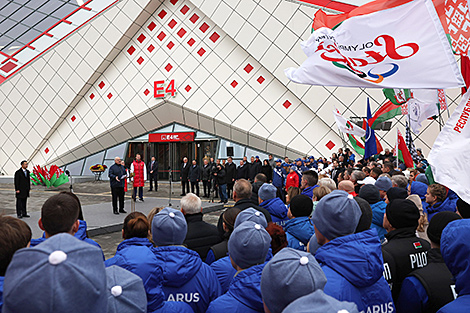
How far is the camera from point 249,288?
2199 mm

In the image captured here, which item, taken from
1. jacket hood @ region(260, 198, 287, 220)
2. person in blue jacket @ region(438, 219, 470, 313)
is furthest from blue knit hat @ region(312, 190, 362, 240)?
jacket hood @ region(260, 198, 287, 220)

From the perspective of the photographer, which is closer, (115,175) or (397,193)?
(397,193)

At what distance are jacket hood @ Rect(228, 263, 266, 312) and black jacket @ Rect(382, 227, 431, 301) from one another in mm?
1315

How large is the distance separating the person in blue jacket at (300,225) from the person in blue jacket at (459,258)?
67.5 inches

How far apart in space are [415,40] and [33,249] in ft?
15.3

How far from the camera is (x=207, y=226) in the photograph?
435 centimetres

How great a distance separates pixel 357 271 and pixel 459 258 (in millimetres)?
599

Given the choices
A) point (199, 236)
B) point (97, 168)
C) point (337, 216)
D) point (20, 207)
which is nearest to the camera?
point (337, 216)

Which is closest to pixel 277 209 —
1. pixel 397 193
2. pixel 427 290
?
pixel 397 193

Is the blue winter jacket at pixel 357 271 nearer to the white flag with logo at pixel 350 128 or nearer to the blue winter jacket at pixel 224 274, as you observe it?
the blue winter jacket at pixel 224 274

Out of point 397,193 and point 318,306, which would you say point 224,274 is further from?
point 397,193

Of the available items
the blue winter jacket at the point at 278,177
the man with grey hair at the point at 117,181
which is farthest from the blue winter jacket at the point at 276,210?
the blue winter jacket at the point at 278,177

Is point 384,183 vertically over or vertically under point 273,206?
over

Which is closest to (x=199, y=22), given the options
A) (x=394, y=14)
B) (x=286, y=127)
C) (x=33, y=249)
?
(x=286, y=127)
